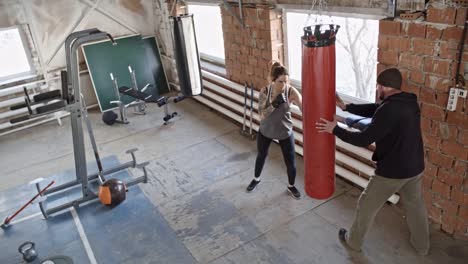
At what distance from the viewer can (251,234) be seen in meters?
3.89

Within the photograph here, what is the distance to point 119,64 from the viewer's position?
308 inches

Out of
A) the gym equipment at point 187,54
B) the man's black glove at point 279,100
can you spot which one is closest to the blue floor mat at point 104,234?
the gym equipment at point 187,54

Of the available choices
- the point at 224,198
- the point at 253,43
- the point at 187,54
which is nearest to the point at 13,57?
the point at 187,54

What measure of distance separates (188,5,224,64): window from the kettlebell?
4.40 meters

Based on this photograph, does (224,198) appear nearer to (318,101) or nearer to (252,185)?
(252,185)

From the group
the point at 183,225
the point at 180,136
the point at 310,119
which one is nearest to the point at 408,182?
the point at 310,119

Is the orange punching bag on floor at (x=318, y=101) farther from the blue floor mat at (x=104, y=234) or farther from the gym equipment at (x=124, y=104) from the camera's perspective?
the gym equipment at (x=124, y=104)

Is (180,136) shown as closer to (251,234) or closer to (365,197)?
(251,234)

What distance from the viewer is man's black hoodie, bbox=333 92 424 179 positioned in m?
2.77

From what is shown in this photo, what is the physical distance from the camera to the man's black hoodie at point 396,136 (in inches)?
109

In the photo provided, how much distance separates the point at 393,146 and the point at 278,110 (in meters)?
1.39

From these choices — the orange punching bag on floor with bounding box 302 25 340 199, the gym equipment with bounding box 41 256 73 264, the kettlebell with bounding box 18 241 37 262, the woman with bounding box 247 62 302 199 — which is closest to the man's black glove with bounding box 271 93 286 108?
the woman with bounding box 247 62 302 199

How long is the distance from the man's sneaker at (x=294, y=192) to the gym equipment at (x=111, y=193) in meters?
1.97

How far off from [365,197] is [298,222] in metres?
0.99
